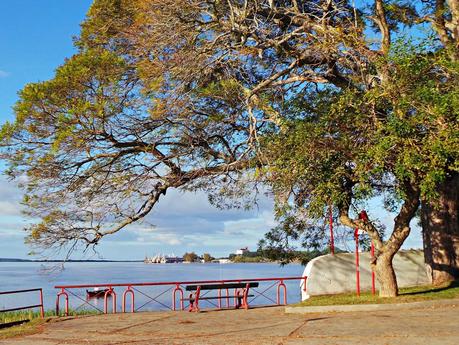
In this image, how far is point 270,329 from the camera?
35.9 feet

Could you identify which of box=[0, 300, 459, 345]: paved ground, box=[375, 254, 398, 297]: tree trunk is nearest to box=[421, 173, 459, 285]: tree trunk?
box=[375, 254, 398, 297]: tree trunk

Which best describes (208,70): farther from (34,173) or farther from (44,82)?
(34,173)

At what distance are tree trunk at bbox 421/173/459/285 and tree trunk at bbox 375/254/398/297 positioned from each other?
3.22 metres

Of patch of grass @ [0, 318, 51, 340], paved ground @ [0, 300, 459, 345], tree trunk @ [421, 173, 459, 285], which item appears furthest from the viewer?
tree trunk @ [421, 173, 459, 285]

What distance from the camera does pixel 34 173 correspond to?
16328 mm

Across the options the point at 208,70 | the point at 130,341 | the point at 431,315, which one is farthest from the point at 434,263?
the point at 130,341

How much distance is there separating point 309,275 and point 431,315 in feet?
21.8

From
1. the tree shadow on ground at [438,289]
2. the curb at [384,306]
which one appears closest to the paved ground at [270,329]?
the curb at [384,306]

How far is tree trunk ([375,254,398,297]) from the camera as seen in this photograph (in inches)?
557

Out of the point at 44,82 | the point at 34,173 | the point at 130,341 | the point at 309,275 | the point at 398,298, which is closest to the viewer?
the point at 130,341

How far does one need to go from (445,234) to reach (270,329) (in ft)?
27.4

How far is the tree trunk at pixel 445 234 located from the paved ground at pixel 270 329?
4046 mm

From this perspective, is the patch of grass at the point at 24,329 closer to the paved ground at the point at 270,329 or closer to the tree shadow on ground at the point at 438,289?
the paved ground at the point at 270,329

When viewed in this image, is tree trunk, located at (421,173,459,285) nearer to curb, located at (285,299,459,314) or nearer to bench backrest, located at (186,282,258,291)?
curb, located at (285,299,459,314)
